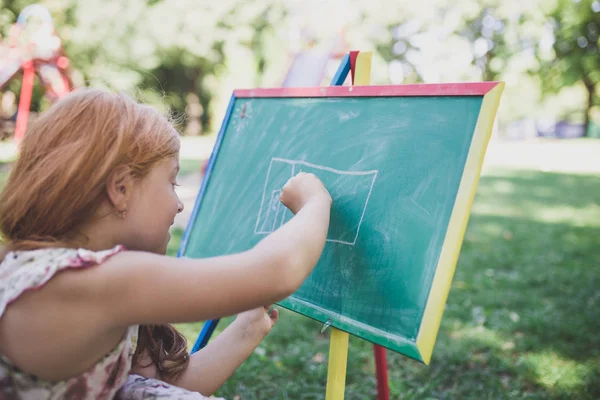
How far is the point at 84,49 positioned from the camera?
20.9 meters

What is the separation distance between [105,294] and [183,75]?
90.6 ft

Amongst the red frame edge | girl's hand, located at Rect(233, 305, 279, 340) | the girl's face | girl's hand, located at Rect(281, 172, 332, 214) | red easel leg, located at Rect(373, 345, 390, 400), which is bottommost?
red easel leg, located at Rect(373, 345, 390, 400)

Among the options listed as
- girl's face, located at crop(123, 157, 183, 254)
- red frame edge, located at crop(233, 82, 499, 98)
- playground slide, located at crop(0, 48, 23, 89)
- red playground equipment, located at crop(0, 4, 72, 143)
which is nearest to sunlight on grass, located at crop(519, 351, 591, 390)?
red frame edge, located at crop(233, 82, 499, 98)

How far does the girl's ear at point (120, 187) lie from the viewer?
1.26m

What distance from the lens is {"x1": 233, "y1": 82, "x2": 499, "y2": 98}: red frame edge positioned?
150 centimetres

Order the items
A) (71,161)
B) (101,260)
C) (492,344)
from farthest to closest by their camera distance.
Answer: (492,344)
(71,161)
(101,260)

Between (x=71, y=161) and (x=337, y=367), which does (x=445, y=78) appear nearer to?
(x=337, y=367)

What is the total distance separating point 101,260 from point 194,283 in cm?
20

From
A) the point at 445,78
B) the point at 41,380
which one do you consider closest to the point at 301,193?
the point at 41,380

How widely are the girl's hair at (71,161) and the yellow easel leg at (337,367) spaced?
782 millimetres

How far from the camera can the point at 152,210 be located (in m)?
1.34

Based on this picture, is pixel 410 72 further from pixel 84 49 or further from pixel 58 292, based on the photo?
pixel 58 292

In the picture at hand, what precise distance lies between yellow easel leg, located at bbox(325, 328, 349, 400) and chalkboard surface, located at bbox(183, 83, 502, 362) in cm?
6

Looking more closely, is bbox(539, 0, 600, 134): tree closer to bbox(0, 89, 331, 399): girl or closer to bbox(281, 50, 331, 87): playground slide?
bbox(281, 50, 331, 87): playground slide
